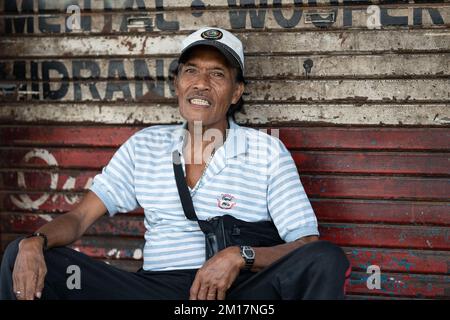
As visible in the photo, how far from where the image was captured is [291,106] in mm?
4293

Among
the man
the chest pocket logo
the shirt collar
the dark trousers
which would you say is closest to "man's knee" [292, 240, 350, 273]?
the dark trousers

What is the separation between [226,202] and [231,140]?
1.24 ft

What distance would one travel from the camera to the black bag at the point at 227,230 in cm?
345

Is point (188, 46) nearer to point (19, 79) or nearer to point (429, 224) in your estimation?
point (19, 79)

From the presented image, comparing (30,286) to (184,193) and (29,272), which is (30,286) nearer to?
(29,272)

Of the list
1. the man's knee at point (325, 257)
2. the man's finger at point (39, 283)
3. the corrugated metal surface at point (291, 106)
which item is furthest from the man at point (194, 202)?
the corrugated metal surface at point (291, 106)

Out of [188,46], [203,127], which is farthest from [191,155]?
[188,46]

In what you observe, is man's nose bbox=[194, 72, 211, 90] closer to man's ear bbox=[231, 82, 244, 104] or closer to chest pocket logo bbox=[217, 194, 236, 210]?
man's ear bbox=[231, 82, 244, 104]

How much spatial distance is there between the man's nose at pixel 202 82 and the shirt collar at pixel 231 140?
309 millimetres

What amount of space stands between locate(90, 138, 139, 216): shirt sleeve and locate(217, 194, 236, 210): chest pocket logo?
554 millimetres

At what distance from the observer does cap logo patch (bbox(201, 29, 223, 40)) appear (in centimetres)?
378

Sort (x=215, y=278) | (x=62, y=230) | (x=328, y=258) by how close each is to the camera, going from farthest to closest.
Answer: (x=62, y=230) < (x=215, y=278) < (x=328, y=258)

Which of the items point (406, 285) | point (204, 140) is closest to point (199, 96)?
point (204, 140)

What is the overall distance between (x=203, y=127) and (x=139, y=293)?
1.04 m
